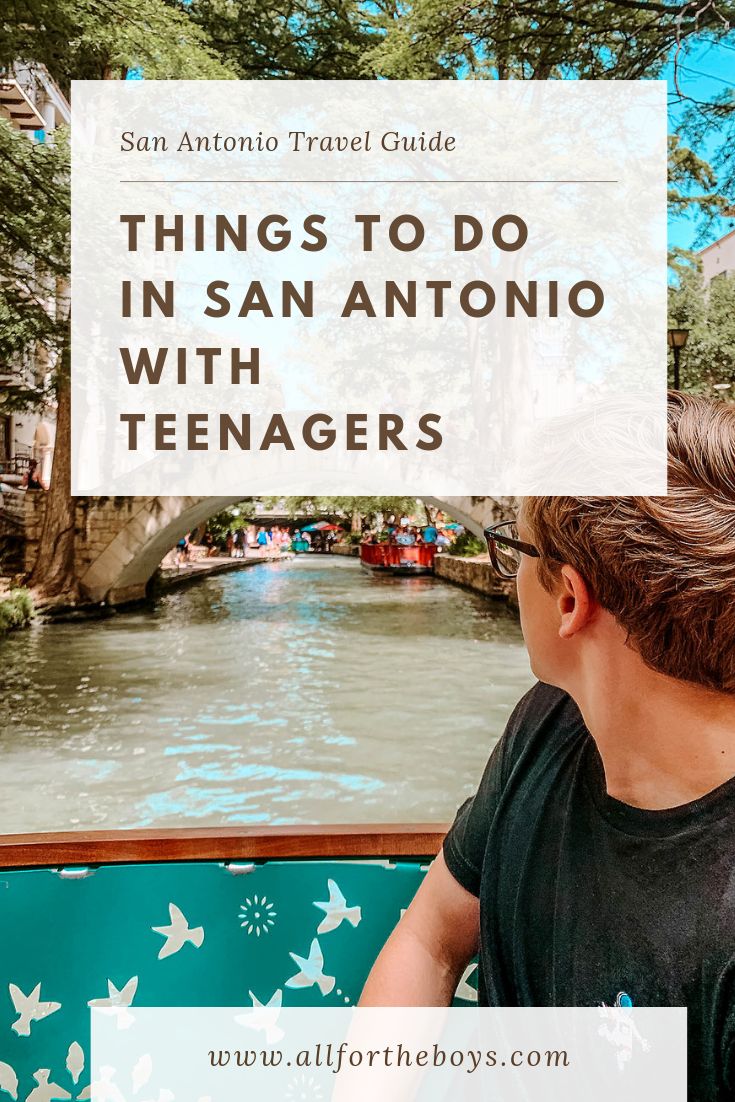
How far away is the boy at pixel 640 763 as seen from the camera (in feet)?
1.33

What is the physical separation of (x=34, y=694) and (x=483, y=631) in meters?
4.10

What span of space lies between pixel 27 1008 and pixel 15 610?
7.00 m

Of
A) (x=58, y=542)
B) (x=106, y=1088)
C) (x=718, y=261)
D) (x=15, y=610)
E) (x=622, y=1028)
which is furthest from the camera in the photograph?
(x=58, y=542)

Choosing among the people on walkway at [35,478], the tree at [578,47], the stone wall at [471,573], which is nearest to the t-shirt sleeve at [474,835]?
the tree at [578,47]

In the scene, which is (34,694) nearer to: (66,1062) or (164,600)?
(164,600)

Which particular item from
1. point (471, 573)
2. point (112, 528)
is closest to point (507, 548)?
point (112, 528)

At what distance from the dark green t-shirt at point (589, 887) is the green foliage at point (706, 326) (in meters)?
6.69

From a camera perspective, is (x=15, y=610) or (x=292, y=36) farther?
(x=15, y=610)

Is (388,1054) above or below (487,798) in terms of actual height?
below

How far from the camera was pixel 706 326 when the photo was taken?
676 centimetres

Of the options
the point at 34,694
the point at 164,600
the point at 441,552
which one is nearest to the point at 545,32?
the point at 34,694

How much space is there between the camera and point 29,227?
6.02 meters

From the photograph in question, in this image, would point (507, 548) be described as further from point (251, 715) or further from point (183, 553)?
point (183, 553)

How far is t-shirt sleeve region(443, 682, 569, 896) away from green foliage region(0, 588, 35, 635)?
22.6 ft
